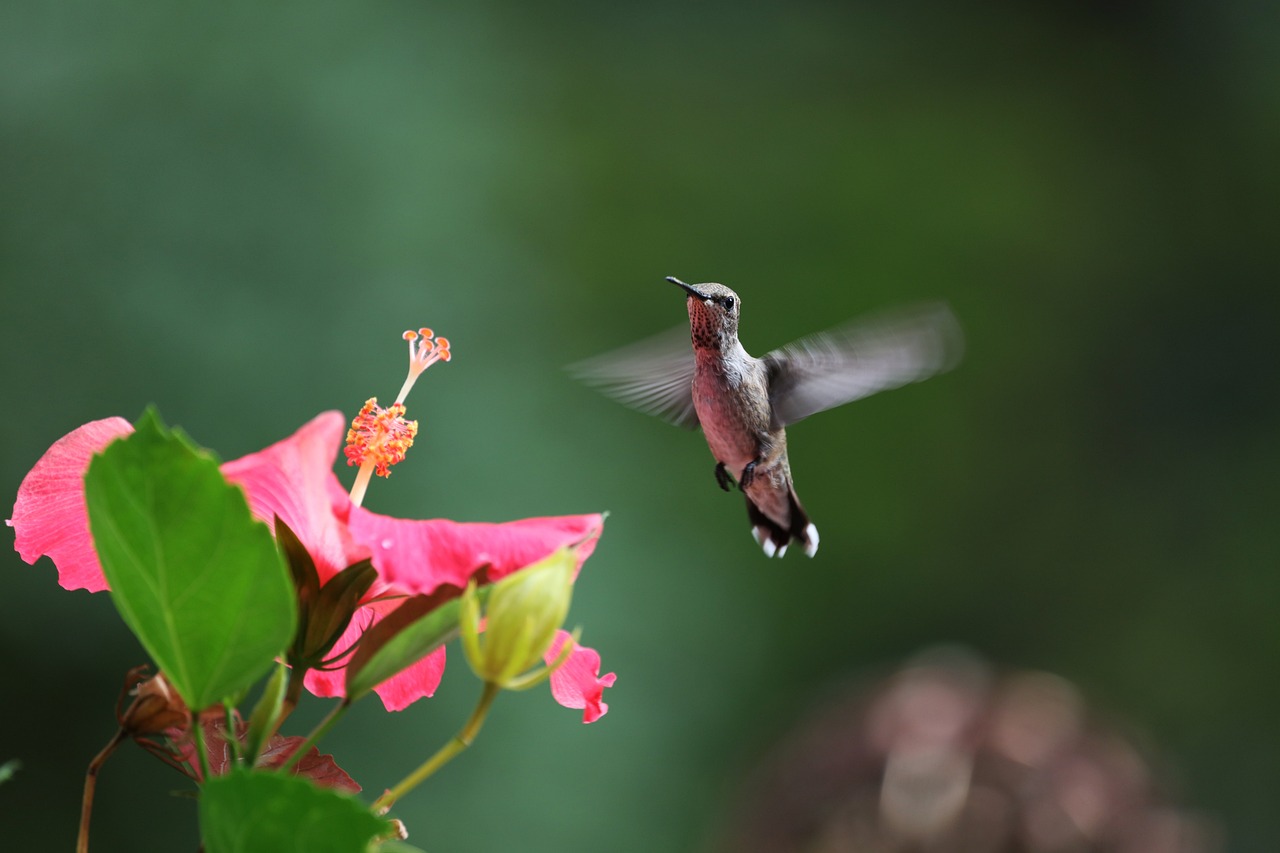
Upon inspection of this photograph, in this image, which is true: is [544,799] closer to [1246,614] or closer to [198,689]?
[198,689]

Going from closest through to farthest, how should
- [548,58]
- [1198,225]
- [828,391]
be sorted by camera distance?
[828,391] < [548,58] < [1198,225]

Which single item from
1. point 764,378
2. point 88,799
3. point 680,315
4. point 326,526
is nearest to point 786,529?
point 764,378

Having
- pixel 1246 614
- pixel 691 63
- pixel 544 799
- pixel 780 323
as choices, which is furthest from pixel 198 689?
pixel 1246 614

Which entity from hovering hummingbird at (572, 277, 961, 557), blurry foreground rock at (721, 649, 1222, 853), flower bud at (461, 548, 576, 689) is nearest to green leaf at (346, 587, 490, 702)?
flower bud at (461, 548, 576, 689)

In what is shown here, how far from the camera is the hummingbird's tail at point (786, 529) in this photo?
4.32 feet

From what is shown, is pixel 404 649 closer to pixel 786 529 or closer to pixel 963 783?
pixel 786 529

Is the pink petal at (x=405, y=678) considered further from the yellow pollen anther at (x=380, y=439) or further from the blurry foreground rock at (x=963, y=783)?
the blurry foreground rock at (x=963, y=783)

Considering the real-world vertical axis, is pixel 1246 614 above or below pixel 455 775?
below

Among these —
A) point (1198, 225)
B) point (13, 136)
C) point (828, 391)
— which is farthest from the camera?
point (1198, 225)

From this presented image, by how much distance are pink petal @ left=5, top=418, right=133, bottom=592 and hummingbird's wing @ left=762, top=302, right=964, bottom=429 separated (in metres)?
0.67

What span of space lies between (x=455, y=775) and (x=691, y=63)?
8.46 ft

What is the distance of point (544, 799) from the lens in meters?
2.54

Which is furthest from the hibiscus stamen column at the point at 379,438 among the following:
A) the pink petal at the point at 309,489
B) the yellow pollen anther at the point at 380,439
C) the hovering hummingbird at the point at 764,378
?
the hovering hummingbird at the point at 764,378

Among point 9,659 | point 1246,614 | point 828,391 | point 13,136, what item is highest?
point 13,136
